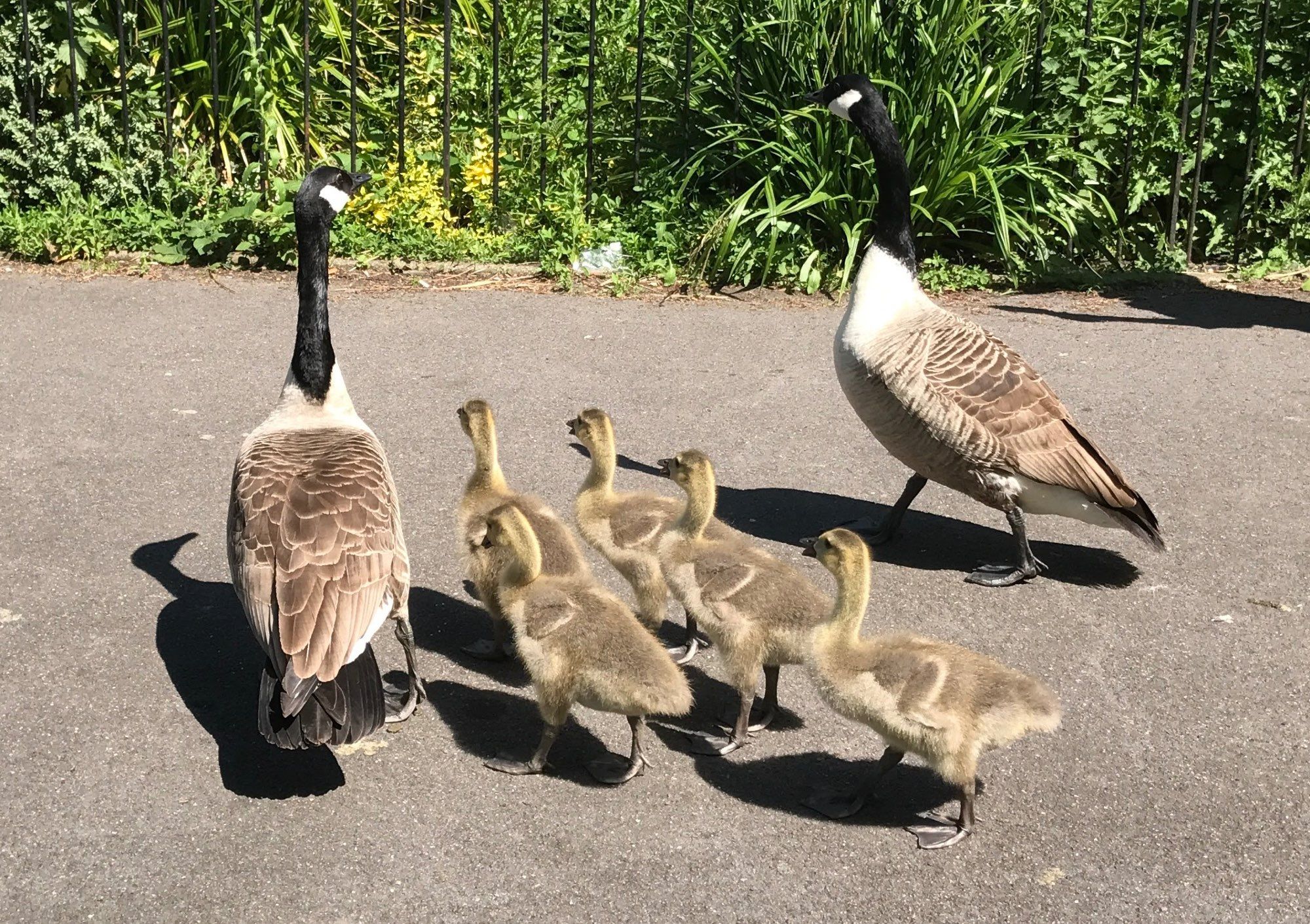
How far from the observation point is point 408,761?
179 inches

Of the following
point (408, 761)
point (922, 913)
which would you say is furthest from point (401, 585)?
point (922, 913)

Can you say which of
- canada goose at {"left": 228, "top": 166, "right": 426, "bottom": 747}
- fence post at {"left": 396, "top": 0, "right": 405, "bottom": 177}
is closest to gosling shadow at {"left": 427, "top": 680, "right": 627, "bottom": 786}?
canada goose at {"left": 228, "top": 166, "right": 426, "bottom": 747}

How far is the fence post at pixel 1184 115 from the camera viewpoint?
9797 mm

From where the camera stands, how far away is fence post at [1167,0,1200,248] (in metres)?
9.80

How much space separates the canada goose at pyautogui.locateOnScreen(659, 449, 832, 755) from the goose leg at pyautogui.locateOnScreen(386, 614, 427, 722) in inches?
36.4

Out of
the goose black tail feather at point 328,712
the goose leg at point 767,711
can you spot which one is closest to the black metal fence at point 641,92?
the goose leg at point 767,711

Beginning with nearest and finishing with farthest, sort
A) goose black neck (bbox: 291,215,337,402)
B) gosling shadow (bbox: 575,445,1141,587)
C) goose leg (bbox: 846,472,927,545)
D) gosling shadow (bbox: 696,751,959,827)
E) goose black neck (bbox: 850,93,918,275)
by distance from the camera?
gosling shadow (bbox: 696,751,959,827) < goose black neck (bbox: 291,215,337,402) < gosling shadow (bbox: 575,445,1141,587) < goose leg (bbox: 846,472,927,545) < goose black neck (bbox: 850,93,918,275)

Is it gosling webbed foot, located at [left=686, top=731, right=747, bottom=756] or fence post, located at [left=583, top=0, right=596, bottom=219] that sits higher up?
fence post, located at [left=583, top=0, right=596, bottom=219]

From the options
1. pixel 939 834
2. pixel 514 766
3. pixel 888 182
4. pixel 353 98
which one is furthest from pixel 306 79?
pixel 939 834

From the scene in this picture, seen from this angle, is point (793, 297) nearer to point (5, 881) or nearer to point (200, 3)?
point (200, 3)

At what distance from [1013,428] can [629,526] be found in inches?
68.6

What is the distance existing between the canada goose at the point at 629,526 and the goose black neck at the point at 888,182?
179 centimetres

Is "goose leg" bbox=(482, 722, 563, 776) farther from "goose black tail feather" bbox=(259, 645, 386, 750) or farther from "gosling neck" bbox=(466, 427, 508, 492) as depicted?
"gosling neck" bbox=(466, 427, 508, 492)

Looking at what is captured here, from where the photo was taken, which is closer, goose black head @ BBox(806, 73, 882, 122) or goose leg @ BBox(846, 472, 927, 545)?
goose leg @ BBox(846, 472, 927, 545)
